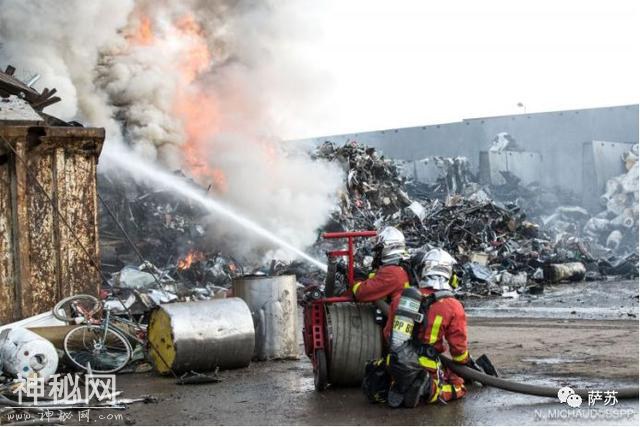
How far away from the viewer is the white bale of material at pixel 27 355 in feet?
21.7

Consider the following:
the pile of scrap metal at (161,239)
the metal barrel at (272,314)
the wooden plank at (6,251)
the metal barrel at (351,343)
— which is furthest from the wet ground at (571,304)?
the wooden plank at (6,251)

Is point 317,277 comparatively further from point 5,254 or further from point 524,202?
point 524,202

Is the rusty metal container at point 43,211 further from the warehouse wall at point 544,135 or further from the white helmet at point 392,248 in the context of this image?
the warehouse wall at point 544,135

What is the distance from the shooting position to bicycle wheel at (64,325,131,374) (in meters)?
7.36

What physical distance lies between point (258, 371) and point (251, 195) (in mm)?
13089

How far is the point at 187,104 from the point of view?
22.1 meters

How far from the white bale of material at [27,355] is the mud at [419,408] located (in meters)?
0.64

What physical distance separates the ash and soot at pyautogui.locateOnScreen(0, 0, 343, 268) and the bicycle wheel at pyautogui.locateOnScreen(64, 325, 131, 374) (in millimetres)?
9890

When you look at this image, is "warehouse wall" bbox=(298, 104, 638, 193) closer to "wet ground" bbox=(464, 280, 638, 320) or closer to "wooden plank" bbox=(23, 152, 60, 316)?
"wet ground" bbox=(464, 280, 638, 320)

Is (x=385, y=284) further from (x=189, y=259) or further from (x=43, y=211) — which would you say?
(x=189, y=259)

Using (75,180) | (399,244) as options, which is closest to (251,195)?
(75,180)

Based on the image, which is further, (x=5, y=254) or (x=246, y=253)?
(x=246, y=253)

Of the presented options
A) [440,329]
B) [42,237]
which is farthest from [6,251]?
[440,329]

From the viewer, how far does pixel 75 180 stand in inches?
331
